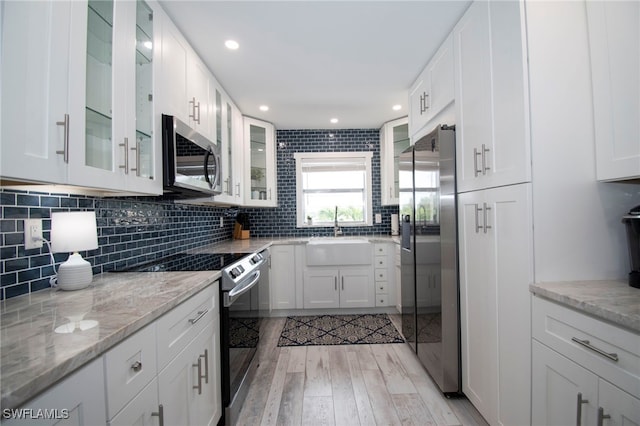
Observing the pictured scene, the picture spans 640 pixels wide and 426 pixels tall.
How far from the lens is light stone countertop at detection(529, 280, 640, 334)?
0.86m

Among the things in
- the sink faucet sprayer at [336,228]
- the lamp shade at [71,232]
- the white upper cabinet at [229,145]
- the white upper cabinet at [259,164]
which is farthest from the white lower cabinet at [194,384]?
the sink faucet sprayer at [336,228]

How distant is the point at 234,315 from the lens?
5.40 feet

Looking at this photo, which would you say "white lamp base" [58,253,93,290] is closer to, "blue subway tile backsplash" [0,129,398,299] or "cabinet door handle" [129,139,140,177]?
"blue subway tile backsplash" [0,129,398,299]

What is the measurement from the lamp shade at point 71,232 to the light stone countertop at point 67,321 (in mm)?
188

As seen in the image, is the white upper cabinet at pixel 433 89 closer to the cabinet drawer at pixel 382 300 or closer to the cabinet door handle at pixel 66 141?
the cabinet drawer at pixel 382 300

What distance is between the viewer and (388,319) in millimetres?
3311

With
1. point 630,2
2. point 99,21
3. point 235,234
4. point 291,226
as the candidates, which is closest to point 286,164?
point 291,226

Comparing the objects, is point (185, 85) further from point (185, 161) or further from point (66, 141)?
point (66, 141)

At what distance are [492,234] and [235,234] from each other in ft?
10.2

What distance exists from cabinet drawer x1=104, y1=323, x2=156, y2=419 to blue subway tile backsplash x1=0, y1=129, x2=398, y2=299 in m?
0.65

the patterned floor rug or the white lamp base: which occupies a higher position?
the white lamp base

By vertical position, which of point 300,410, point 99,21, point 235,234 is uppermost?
point 99,21

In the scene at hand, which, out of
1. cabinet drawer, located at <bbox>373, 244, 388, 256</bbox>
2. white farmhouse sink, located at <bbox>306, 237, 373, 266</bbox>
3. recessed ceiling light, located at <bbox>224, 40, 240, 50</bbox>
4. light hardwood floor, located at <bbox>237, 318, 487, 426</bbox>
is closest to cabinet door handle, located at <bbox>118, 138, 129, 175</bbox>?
recessed ceiling light, located at <bbox>224, 40, 240, 50</bbox>

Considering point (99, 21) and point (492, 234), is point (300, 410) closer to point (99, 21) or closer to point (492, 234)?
point (492, 234)
